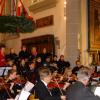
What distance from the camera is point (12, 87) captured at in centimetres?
753

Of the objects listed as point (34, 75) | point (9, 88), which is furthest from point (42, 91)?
point (34, 75)

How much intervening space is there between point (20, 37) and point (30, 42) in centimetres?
160

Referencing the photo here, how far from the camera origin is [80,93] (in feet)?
14.5

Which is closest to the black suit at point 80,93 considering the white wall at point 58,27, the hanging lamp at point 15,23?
the hanging lamp at point 15,23

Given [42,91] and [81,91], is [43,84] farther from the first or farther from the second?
[81,91]

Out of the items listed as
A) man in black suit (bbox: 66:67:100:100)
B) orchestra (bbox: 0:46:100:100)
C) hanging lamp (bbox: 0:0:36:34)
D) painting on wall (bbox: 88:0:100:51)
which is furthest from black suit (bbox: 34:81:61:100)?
painting on wall (bbox: 88:0:100:51)

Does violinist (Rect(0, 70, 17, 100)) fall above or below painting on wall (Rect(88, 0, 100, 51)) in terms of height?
below

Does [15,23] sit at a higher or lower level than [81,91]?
higher

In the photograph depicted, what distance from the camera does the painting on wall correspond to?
601 inches

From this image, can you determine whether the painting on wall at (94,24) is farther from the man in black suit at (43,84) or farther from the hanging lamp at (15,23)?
the man in black suit at (43,84)

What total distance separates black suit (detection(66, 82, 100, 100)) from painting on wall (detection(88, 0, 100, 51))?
34.9 ft

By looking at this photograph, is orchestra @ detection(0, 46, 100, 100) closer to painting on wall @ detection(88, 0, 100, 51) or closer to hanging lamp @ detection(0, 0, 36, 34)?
hanging lamp @ detection(0, 0, 36, 34)

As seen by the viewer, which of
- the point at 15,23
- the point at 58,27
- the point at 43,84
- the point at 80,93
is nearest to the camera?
the point at 80,93

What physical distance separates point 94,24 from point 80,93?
37.1 ft
